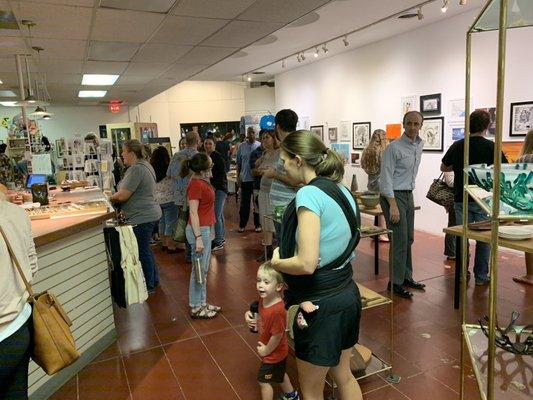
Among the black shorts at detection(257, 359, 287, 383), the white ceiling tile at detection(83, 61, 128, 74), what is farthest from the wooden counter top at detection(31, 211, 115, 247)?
the white ceiling tile at detection(83, 61, 128, 74)

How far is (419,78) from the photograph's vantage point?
596cm

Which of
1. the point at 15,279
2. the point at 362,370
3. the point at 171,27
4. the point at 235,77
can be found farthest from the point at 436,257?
the point at 235,77

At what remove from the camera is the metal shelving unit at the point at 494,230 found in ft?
3.10

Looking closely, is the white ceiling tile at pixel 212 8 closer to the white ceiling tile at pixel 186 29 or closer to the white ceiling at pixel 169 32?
the white ceiling at pixel 169 32

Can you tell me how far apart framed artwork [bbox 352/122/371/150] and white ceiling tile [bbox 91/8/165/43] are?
13.1 ft

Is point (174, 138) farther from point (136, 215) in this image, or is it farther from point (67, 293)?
point (67, 293)

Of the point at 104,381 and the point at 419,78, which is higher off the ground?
the point at 419,78

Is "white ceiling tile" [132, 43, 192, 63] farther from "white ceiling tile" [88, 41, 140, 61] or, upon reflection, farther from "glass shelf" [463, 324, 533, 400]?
"glass shelf" [463, 324, 533, 400]

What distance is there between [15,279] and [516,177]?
5.75 ft

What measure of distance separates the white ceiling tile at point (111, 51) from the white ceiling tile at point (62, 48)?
0.12 m

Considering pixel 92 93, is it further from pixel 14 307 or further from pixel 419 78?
pixel 14 307

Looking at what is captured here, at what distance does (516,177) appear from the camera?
1.01 m

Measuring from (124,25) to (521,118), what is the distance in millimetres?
4423

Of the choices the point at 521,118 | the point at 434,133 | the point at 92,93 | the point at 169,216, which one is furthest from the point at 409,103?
the point at 92,93
